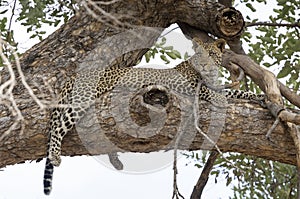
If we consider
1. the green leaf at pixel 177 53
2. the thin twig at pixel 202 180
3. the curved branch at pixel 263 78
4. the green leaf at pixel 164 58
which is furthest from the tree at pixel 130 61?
the thin twig at pixel 202 180

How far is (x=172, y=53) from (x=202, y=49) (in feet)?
1.76

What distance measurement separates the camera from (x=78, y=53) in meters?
4.30

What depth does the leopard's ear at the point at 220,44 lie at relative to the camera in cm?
457

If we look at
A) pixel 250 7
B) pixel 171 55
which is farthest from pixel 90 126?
pixel 250 7

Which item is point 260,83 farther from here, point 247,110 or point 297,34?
point 297,34

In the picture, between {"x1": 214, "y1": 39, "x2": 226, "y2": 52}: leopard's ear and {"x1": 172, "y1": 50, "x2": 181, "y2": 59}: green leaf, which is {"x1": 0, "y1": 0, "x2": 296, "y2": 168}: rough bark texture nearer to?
{"x1": 214, "y1": 39, "x2": 226, "y2": 52}: leopard's ear

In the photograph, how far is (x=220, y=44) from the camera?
460 cm

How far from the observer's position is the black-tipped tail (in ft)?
12.2

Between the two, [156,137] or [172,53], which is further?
[172,53]

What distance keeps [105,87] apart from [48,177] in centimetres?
69

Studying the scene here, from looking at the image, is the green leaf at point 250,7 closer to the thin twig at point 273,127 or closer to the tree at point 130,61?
the tree at point 130,61

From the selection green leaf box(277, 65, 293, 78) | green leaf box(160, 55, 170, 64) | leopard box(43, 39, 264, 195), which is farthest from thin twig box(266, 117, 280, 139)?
green leaf box(160, 55, 170, 64)

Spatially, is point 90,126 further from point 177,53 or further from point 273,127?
point 177,53

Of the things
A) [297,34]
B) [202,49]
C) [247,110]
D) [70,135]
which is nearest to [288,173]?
[297,34]
